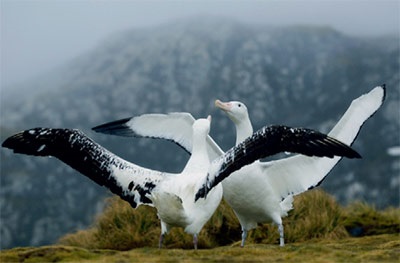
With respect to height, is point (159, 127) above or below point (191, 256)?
above

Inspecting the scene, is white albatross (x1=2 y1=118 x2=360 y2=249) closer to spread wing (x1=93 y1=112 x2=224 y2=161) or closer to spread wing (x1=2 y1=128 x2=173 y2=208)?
spread wing (x1=2 y1=128 x2=173 y2=208)

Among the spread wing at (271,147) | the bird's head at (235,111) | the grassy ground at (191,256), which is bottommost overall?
the grassy ground at (191,256)

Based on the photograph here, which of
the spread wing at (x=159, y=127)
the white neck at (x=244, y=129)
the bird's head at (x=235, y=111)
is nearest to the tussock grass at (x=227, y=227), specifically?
the spread wing at (x=159, y=127)

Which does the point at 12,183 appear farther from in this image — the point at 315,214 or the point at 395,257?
the point at 395,257

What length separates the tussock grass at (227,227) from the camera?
11.0 meters

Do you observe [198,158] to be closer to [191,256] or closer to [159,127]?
[191,256]

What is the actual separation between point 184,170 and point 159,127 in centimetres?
272

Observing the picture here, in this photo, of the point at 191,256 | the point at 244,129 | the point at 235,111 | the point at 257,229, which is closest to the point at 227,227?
the point at 257,229

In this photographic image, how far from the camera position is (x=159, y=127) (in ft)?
33.9

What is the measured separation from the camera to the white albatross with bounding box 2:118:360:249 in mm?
7023

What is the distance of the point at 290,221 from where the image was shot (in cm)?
1183

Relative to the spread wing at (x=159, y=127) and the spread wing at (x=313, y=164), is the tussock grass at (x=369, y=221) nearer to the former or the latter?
the spread wing at (x=313, y=164)

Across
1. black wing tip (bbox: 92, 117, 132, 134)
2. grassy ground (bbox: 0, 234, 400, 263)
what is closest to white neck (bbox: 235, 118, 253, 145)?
black wing tip (bbox: 92, 117, 132, 134)

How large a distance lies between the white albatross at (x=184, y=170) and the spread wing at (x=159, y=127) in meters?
2.09
